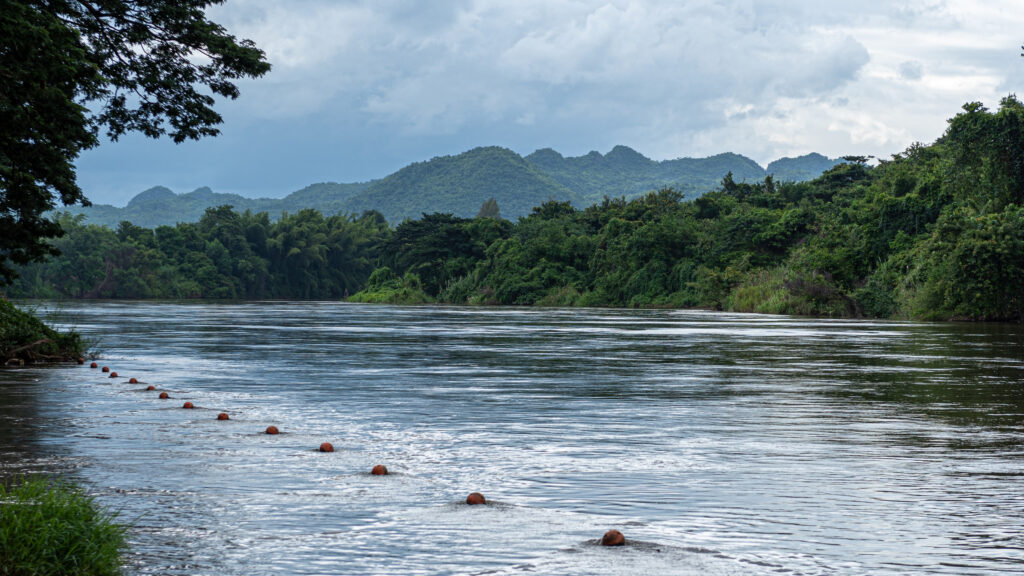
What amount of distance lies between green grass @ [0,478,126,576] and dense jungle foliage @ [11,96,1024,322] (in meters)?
15.9

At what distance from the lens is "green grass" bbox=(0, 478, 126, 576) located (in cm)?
481

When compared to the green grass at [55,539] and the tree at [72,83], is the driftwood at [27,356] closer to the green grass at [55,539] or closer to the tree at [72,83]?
the tree at [72,83]

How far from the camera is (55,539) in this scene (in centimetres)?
500

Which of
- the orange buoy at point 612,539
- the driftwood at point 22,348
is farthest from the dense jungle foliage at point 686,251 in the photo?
the orange buoy at point 612,539

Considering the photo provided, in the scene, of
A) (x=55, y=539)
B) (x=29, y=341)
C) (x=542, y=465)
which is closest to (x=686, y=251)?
(x=29, y=341)

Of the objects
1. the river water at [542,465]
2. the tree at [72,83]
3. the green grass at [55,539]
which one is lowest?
the river water at [542,465]

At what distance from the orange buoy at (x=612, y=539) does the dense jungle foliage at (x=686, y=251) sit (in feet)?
55.3

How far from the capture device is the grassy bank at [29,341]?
19219 mm

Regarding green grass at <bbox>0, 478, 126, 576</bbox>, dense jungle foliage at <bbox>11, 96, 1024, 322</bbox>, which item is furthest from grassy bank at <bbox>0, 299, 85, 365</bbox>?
green grass at <bbox>0, 478, 126, 576</bbox>

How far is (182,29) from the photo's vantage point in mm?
16688

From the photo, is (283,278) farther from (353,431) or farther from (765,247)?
(353,431)

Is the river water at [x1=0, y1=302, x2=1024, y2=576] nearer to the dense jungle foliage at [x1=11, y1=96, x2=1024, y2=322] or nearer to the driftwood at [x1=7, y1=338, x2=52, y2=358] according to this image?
the driftwood at [x1=7, y1=338, x2=52, y2=358]

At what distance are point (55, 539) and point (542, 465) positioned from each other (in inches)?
178

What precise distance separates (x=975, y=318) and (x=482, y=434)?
44.3 metres
